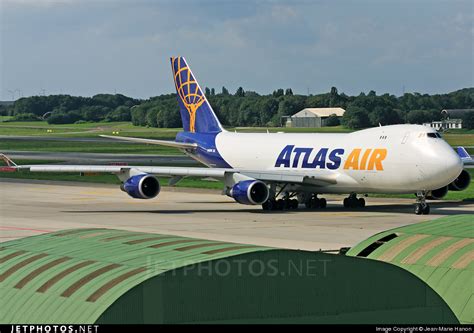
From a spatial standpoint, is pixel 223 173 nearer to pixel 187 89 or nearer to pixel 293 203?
pixel 293 203

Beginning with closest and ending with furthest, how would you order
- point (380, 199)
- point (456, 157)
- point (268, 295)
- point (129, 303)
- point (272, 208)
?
point (129, 303)
point (268, 295)
point (456, 157)
point (272, 208)
point (380, 199)

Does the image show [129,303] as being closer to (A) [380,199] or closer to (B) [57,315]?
(B) [57,315]

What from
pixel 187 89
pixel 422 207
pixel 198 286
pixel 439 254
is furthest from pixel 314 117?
pixel 198 286

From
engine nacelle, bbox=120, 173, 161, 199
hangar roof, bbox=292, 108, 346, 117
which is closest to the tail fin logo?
engine nacelle, bbox=120, 173, 161, 199

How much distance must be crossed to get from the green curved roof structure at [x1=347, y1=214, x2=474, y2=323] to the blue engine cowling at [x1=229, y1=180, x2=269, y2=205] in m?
22.0

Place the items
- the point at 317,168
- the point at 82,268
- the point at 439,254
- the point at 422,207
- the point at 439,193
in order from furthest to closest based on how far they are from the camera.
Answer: the point at 439,193, the point at 317,168, the point at 422,207, the point at 439,254, the point at 82,268

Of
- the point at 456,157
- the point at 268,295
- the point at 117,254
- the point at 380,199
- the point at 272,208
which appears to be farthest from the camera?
the point at 380,199

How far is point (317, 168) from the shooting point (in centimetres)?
4734

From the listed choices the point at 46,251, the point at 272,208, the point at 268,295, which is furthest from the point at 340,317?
the point at 272,208

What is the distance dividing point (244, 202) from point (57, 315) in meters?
31.4

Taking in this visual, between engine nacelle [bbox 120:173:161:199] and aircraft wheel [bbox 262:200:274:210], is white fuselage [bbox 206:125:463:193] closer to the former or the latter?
aircraft wheel [bbox 262:200:274:210]

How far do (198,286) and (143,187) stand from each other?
3307cm

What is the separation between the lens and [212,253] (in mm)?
15820

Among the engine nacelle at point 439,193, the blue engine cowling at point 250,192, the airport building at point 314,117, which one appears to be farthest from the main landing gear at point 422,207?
the airport building at point 314,117
